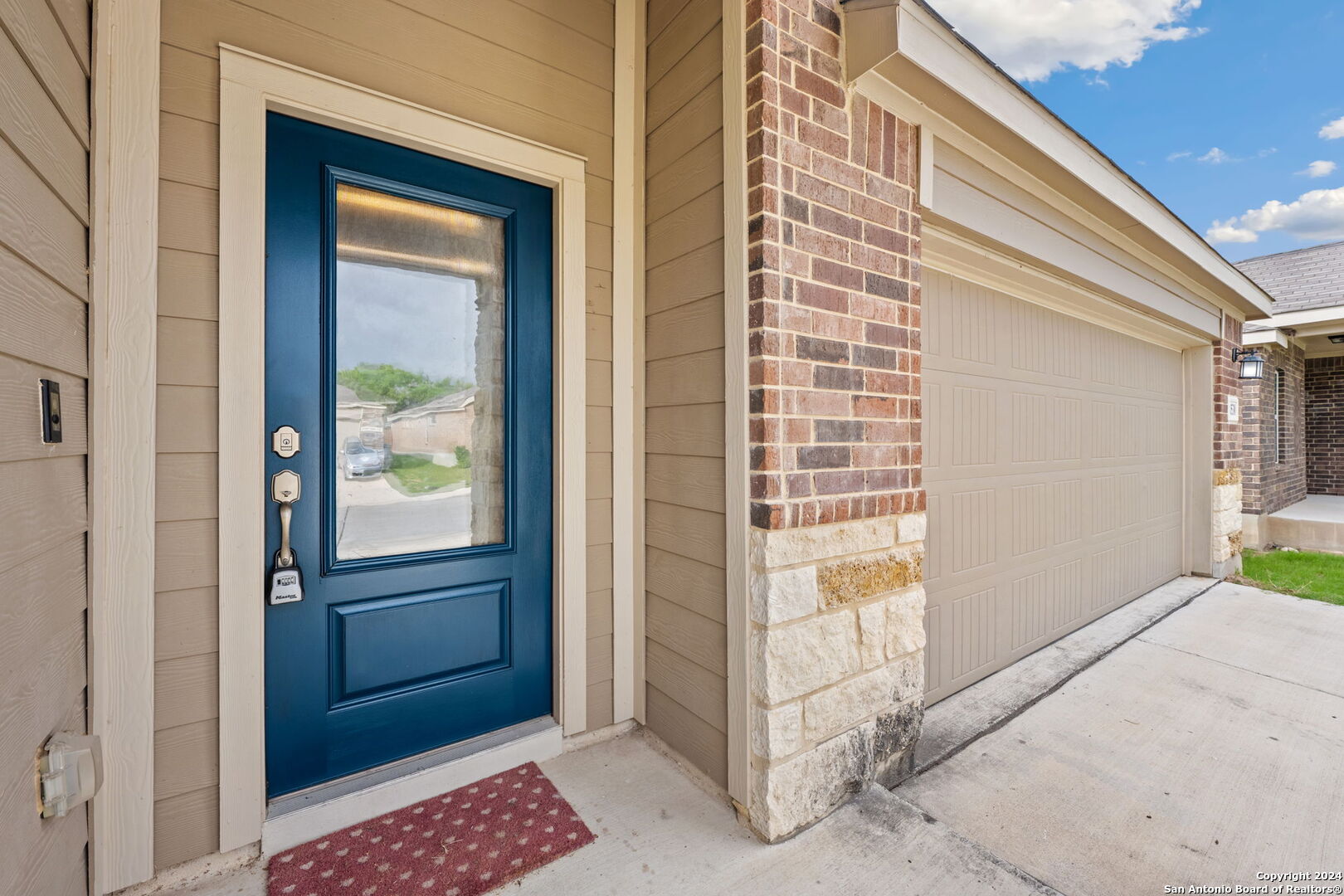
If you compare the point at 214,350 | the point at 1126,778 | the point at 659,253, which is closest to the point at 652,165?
the point at 659,253

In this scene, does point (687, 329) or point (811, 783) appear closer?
point (811, 783)

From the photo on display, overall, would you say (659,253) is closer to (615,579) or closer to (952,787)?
(615,579)

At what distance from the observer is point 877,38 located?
1.71 m

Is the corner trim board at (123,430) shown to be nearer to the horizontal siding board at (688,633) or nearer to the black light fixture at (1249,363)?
the horizontal siding board at (688,633)

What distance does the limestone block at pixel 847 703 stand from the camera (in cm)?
167

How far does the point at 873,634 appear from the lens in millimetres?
1845

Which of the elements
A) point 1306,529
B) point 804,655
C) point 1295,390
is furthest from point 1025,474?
point 1295,390

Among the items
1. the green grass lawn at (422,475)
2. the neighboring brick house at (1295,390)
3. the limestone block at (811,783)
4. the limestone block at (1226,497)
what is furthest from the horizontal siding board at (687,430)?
the neighboring brick house at (1295,390)

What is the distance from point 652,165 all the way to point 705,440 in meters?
1.12

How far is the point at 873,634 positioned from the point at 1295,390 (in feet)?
32.9

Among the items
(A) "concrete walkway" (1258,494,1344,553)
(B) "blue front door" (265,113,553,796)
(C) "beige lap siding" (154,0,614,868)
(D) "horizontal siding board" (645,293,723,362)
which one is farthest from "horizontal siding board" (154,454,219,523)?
(A) "concrete walkway" (1258,494,1344,553)

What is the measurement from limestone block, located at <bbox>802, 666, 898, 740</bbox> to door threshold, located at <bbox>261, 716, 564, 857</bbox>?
3.00 ft

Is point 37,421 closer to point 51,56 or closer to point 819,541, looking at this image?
point 51,56

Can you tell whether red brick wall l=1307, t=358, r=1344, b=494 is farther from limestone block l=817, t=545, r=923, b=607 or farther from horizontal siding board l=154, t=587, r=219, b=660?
horizontal siding board l=154, t=587, r=219, b=660
